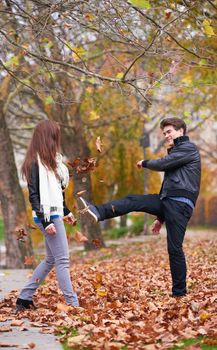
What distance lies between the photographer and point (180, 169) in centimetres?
747

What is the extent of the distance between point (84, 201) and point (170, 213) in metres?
0.90

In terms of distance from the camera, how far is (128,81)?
8.80 meters

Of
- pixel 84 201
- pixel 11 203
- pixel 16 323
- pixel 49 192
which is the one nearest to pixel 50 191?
pixel 49 192

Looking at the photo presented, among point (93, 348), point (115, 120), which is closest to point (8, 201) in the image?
point (115, 120)

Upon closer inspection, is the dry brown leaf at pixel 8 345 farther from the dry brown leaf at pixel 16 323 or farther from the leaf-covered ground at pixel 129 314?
the dry brown leaf at pixel 16 323

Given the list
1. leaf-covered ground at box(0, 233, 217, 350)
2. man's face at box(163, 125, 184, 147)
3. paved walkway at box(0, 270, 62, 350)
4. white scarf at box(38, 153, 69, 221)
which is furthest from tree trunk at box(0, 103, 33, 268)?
paved walkway at box(0, 270, 62, 350)

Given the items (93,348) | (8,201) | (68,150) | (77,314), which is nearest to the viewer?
(93,348)

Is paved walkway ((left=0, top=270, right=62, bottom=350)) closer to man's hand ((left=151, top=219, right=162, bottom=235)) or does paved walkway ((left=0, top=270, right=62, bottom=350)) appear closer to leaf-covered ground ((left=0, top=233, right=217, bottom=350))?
leaf-covered ground ((left=0, top=233, right=217, bottom=350))

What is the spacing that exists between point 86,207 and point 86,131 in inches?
633

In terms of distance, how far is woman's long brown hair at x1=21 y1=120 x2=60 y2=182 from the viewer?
23.3 feet

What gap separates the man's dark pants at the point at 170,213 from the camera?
7.53 m

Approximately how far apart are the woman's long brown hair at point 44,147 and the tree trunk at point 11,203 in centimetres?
883

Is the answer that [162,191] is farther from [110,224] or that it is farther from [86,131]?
[110,224]

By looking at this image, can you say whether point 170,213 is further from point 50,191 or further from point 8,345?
point 8,345
